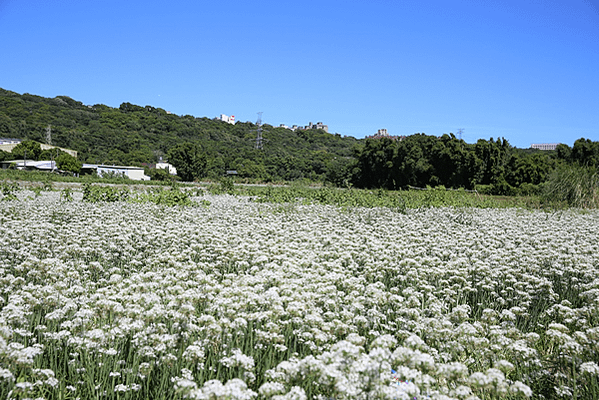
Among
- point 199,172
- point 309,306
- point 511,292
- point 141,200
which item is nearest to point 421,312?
point 309,306

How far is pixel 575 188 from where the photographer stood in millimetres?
19266

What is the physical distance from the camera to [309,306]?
4.19 meters

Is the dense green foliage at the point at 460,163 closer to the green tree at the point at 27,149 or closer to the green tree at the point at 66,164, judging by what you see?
the green tree at the point at 66,164

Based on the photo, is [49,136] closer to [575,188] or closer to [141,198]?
[141,198]

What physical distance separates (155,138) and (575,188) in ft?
319

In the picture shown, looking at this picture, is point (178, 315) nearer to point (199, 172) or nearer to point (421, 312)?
point (421, 312)

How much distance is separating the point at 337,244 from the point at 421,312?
3.05 metres

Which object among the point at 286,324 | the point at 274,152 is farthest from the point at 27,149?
the point at 286,324

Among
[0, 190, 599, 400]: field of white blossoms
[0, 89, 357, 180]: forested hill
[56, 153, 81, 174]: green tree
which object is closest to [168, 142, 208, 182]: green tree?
[0, 89, 357, 180]: forested hill

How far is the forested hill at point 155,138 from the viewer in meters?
87.9

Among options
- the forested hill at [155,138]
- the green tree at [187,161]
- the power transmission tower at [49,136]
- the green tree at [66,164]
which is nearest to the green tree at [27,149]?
the power transmission tower at [49,136]

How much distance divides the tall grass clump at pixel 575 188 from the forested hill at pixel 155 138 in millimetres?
50883

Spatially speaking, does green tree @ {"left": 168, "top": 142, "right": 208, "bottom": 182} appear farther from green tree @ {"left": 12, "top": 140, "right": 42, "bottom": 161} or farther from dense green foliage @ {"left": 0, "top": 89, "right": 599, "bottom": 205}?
green tree @ {"left": 12, "top": 140, "right": 42, "bottom": 161}

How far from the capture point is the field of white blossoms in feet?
8.77
